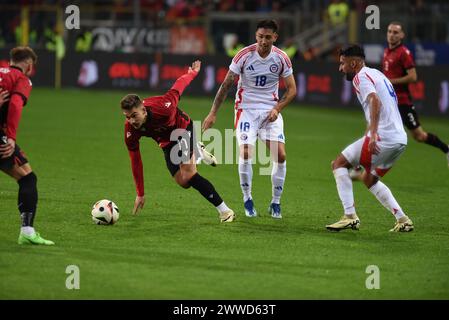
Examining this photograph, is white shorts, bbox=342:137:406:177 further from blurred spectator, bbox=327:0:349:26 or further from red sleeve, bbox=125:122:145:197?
blurred spectator, bbox=327:0:349:26

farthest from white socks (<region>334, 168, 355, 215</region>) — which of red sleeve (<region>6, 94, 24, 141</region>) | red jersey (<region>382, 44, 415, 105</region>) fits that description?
red jersey (<region>382, 44, 415, 105</region>)

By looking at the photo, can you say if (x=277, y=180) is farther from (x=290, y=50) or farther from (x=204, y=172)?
(x=290, y=50)

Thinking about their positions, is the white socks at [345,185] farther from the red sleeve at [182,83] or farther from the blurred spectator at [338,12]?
the blurred spectator at [338,12]

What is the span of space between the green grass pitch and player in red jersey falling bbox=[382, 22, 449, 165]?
823 mm

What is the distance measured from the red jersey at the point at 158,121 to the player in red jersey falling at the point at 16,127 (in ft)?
5.48

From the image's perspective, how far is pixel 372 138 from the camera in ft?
31.5

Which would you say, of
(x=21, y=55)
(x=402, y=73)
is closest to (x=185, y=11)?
(x=402, y=73)

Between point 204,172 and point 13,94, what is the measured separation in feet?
23.1

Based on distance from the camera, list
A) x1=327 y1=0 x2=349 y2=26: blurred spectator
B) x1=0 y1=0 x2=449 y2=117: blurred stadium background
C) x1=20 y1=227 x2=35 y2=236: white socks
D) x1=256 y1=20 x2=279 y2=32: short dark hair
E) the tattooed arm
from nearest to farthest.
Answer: x1=20 y1=227 x2=35 y2=236: white socks → x1=256 y1=20 x2=279 y2=32: short dark hair → the tattooed arm → x1=0 y1=0 x2=449 y2=117: blurred stadium background → x1=327 y1=0 x2=349 y2=26: blurred spectator

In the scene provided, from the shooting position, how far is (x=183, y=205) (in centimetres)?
1199

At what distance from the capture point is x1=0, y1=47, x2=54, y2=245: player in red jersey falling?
866 centimetres

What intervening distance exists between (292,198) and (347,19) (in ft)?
62.8

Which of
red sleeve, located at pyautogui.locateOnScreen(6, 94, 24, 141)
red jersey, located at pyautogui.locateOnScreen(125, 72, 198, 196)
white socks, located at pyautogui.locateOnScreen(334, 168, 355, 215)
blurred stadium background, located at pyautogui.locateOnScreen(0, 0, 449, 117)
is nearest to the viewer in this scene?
red sleeve, located at pyautogui.locateOnScreen(6, 94, 24, 141)

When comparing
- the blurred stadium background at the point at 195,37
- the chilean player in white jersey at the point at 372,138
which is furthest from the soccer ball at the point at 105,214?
the blurred stadium background at the point at 195,37
